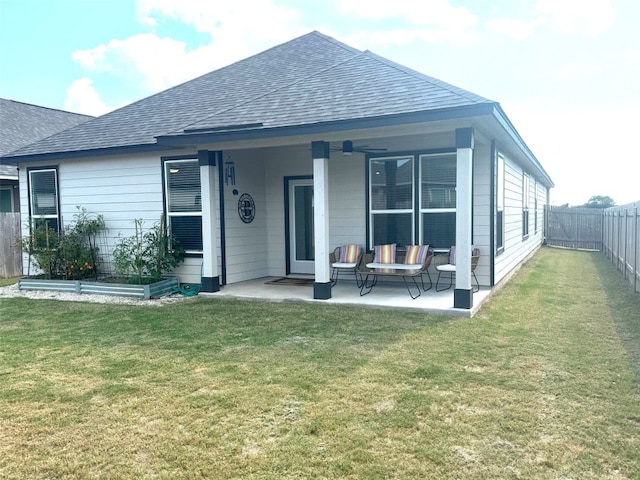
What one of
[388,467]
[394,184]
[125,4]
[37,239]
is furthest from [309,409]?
[125,4]

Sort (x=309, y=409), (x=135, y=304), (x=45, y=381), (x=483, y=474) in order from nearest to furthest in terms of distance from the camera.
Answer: (x=483, y=474), (x=309, y=409), (x=45, y=381), (x=135, y=304)

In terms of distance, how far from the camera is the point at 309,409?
10.9ft

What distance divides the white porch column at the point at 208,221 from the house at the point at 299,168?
0.07ft

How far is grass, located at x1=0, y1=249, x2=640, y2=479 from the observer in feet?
8.80

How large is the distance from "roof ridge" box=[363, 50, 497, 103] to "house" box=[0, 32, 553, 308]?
0.03 meters

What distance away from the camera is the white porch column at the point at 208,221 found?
7.80 metres

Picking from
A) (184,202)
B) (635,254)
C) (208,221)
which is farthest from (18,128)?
(635,254)

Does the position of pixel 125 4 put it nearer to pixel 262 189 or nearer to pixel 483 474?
pixel 262 189

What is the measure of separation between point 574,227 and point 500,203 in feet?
40.5

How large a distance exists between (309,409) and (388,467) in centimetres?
85

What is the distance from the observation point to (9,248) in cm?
1147

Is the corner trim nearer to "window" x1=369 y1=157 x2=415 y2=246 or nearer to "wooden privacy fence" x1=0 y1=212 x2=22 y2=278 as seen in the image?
"window" x1=369 y1=157 x2=415 y2=246

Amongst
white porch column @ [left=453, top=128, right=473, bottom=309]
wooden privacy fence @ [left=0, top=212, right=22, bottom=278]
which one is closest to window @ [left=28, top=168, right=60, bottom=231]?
wooden privacy fence @ [left=0, top=212, right=22, bottom=278]

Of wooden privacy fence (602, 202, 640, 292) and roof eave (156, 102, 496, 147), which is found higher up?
roof eave (156, 102, 496, 147)
